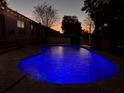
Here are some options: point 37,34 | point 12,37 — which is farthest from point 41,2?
point 12,37

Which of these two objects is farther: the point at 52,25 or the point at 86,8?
the point at 52,25

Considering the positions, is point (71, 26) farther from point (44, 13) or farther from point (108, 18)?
point (108, 18)

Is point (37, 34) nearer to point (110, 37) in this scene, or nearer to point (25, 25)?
point (25, 25)

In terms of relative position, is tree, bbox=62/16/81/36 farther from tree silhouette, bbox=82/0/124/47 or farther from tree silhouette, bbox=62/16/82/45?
tree silhouette, bbox=82/0/124/47

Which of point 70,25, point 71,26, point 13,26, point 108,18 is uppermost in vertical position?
point 70,25

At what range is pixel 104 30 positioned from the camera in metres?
23.1

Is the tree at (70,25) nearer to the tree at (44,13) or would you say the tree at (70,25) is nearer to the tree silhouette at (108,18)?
the tree at (44,13)

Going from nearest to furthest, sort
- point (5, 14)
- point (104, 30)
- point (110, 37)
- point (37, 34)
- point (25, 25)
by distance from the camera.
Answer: point (5, 14), point (110, 37), point (104, 30), point (25, 25), point (37, 34)

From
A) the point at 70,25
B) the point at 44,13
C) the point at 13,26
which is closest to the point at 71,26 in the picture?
the point at 70,25

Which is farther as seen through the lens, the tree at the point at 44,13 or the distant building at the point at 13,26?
the tree at the point at 44,13

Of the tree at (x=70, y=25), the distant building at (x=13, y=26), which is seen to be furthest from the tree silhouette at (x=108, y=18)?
the tree at (x=70, y=25)

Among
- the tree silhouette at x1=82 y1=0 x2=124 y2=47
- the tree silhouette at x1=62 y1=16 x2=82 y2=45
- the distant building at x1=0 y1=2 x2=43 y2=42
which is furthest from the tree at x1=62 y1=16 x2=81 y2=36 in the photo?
the tree silhouette at x1=82 y1=0 x2=124 y2=47

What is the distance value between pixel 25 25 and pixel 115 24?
12085 mm

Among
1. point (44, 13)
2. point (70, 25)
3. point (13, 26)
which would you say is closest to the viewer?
point (13, 26)
